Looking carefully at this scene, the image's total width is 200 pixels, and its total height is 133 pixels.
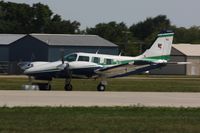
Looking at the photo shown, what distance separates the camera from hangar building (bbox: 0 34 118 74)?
110 metres

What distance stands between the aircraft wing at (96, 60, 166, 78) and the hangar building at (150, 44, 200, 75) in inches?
2746

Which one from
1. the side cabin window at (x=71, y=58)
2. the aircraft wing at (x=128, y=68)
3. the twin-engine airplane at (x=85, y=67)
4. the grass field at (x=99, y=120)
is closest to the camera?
the grass field at (x=99, y=120)

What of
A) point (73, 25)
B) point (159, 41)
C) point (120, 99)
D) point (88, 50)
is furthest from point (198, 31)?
point (120, 99)

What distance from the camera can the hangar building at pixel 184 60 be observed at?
119 m

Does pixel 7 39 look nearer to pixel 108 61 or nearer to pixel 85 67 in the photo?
pixel 108 61

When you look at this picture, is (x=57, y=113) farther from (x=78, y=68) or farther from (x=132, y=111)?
(x=78, y=68)

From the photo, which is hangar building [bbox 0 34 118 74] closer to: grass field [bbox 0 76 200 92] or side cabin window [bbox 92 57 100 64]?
grass field [bbox 0 76 200 92]

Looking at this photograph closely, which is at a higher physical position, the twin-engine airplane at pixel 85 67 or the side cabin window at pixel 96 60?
the side cabin window at pixel 96 60

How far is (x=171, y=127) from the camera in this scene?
19531mm

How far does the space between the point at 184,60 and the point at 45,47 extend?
2556cm

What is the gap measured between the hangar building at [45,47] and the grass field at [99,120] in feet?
275

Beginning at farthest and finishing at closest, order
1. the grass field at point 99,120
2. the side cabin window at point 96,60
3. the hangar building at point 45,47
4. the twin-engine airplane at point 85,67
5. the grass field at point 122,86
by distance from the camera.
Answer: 1. the hangar building at point 45,47
2. the grass field at point 122,86
3. the side cabin window at point 96,60
4. the twin-engine airplane at point 85,67
5. the grass field at point 99,120

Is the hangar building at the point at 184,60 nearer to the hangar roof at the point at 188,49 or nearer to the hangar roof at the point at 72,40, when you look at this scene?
the hangar roof at the point at 188,49

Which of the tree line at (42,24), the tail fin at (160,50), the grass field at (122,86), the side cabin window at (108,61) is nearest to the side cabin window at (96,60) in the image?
the side cabin window at (108,61)
